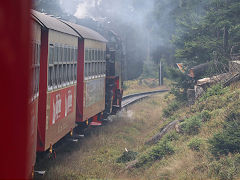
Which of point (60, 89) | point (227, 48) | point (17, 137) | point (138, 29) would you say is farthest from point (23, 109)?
point (138, 29)

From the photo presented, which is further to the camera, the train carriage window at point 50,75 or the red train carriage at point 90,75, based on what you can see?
the red train carriage at point 90,75

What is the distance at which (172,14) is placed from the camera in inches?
1345

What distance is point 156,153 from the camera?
10453mm

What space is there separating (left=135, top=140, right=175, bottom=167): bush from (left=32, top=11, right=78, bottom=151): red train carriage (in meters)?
2.23

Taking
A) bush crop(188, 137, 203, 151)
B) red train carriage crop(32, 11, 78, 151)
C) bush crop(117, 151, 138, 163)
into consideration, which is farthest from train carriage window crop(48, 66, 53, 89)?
bush crop(117, 151, 138, 163)

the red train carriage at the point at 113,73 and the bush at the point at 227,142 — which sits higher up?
the red train carriage at the point at 113,73

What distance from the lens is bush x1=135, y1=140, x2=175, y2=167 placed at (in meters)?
10.2

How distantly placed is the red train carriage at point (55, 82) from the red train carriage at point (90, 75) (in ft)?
2.37

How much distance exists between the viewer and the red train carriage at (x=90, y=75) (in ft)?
36.4

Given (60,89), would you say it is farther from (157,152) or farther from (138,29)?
(138,29)

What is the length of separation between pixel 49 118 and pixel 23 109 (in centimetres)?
688

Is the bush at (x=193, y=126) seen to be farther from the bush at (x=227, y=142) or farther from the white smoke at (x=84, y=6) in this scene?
the white smoke at (x=84, y=6)

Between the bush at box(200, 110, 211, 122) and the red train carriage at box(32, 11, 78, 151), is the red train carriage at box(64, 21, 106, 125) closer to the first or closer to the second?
the red train carriage at box(32, 11, 78, 151)

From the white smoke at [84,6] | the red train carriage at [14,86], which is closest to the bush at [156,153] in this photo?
the red train carriage at [14,86]
